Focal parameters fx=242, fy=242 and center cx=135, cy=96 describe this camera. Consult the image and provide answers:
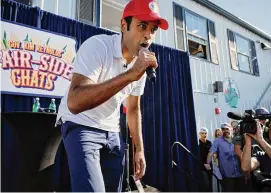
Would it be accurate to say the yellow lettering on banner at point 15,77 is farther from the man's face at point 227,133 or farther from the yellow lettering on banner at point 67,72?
the man's face at point 227,133

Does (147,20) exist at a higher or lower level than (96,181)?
higher

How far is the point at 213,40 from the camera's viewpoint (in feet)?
31.4

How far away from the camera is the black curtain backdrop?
4968mm

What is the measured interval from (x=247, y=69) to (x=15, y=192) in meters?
11.0

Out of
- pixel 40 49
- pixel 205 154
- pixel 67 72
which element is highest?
pixel 40 49

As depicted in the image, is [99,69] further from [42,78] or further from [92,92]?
[42,78]

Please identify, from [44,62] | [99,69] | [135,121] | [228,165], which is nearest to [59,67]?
[44,62]

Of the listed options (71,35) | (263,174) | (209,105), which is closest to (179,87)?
(209,105)

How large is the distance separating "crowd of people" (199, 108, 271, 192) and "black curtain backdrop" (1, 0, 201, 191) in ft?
2.08

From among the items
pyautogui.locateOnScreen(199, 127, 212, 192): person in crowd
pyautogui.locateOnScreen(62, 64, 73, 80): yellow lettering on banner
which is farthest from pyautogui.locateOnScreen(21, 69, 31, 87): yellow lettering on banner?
pyautogui.locateOnScreen(199, 127, 212, 192): person in crowd

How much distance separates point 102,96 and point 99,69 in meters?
0.24

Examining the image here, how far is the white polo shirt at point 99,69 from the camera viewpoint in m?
1.45

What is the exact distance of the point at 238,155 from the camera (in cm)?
421

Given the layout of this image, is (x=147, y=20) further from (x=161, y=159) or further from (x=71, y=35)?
(x=161, y=159)
